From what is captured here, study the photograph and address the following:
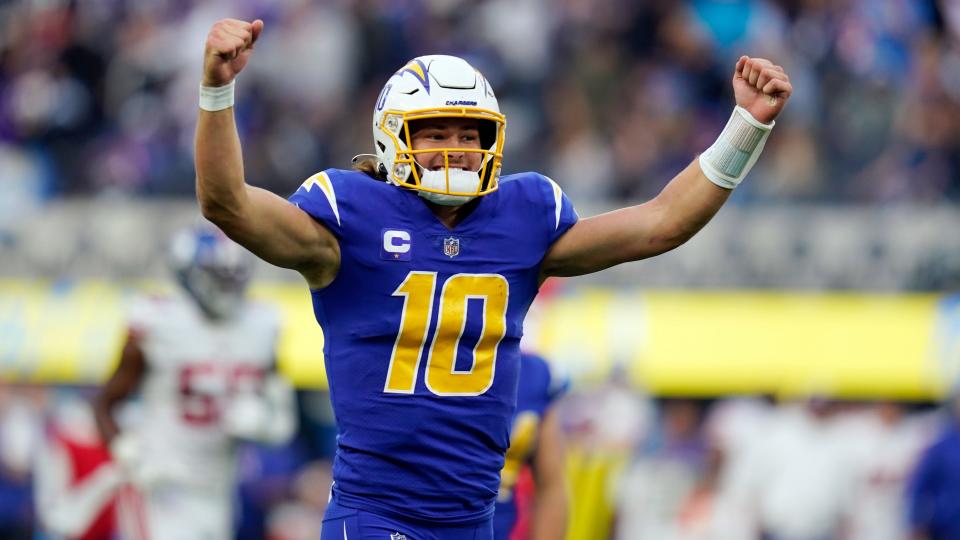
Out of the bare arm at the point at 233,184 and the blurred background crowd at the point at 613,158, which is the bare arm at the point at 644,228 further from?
the blurred background crowd at the point at 613,158

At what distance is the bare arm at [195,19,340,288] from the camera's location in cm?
433

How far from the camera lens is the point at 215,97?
4363mm

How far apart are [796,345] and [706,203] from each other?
264 inches

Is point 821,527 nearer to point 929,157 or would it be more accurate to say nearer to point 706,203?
point 929,157

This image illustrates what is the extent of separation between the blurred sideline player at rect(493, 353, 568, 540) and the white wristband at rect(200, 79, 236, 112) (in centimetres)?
236

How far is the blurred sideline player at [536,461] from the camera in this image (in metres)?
6.47

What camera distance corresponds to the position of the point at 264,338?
8.55m

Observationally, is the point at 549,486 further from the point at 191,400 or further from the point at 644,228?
the point at 191,400

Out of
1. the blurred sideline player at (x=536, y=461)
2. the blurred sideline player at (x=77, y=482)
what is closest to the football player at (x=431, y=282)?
the blurred sideline player at (x=536, y=461)

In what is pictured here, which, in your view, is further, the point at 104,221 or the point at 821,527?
Answer: the point at 104,221

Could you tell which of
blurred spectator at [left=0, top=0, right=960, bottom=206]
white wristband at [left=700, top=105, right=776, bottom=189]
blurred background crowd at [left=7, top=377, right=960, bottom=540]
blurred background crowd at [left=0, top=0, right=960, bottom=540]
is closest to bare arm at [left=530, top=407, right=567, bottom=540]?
white wristband at [left=700, top=105, right=776, bottom=189]

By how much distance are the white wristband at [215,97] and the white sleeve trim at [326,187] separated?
41 cm

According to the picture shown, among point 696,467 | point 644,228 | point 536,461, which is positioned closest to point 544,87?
point 696,467

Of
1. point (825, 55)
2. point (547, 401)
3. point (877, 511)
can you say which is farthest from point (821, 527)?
point (547, 401)
